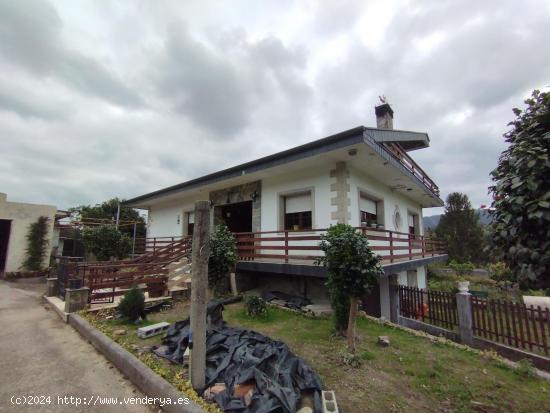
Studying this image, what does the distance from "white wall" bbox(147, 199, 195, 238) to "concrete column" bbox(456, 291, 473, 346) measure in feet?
40.0

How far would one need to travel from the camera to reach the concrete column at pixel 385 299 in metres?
9.03

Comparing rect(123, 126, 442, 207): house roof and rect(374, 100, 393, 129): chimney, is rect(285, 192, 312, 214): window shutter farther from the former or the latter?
rect(374, 100, 393, 129): chimney

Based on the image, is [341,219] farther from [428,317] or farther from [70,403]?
[70,403]

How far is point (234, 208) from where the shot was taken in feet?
48.2

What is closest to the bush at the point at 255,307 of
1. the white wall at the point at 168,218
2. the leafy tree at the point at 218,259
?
the leafy tree at the point at 218,259

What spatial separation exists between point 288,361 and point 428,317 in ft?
21.7

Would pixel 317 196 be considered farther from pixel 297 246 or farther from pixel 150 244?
pixel 150 244

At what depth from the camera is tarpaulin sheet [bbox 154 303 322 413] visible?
3121 mm

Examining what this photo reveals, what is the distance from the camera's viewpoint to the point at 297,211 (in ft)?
32.6

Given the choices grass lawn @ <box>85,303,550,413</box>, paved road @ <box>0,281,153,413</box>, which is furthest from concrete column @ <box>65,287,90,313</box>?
grass lawn @ <box>85,303,550,413</box>

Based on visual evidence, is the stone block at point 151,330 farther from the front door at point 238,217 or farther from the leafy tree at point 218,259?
the front door at point 238,217

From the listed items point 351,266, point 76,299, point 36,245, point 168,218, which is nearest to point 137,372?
point 351,266

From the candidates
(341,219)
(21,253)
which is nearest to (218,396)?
(341,219)

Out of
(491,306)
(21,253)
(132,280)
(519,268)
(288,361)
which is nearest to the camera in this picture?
(519,268)
